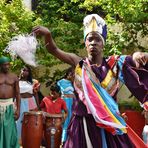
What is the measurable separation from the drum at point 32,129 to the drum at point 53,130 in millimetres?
127

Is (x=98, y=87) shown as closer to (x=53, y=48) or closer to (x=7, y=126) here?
(x=53, y=48)

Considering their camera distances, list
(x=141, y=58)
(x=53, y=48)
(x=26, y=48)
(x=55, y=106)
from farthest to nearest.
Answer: (x=55, y=106) < (x=26, y=48) < (x=53, y=48) < (x=141, y=58)

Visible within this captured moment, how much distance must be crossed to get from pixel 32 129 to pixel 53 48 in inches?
186

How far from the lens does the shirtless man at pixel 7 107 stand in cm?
832

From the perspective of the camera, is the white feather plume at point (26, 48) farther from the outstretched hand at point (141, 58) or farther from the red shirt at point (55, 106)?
the red shirt at point (55, 106)

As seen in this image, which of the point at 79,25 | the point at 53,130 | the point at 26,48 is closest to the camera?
the point at 26,48

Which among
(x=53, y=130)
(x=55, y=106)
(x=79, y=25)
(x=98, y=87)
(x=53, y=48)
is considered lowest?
(x=53, y=130)

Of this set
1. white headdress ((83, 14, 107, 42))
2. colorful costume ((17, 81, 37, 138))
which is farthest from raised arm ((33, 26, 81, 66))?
colorful costume ((17, 81, 37, 138))

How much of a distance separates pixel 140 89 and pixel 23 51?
1069mm

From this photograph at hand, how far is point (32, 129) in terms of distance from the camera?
29.6 ft

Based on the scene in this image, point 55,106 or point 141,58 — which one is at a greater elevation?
point 141,58

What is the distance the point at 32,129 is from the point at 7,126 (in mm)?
796

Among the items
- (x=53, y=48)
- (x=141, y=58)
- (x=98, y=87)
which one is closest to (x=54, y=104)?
(x=53, y=48)

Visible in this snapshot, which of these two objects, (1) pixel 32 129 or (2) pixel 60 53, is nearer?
(2) pixel 60 53
